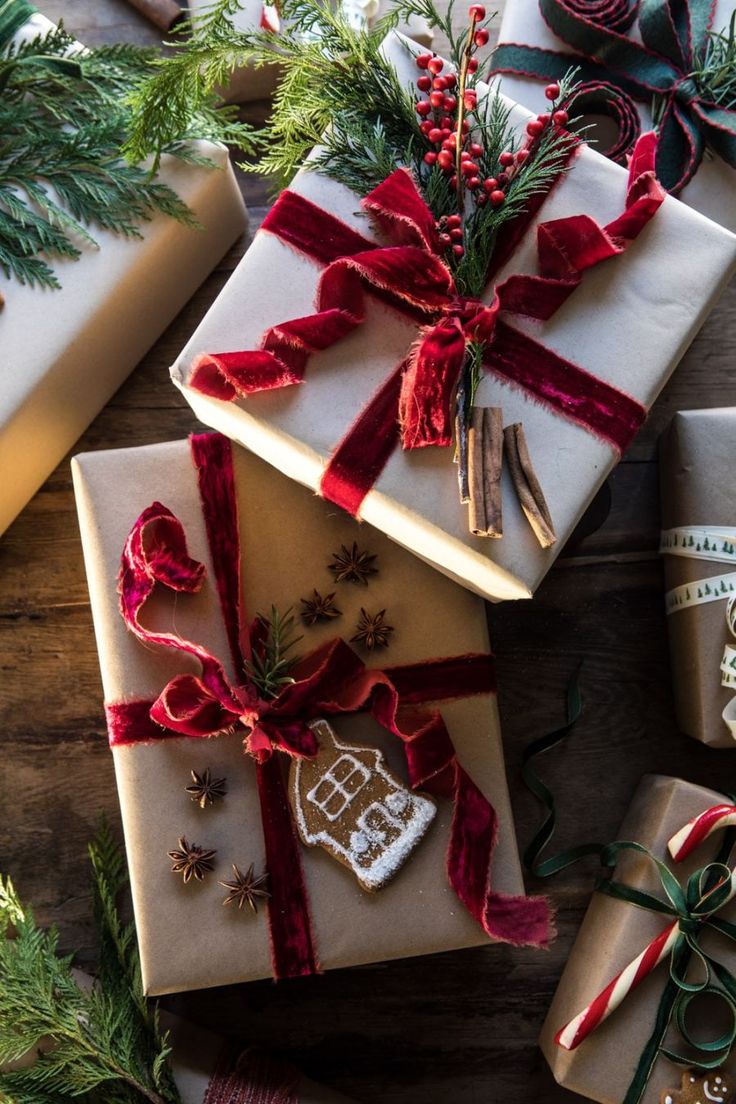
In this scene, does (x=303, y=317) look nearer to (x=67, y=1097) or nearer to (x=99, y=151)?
(x=99, y=151)

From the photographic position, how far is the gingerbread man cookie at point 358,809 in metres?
1.06

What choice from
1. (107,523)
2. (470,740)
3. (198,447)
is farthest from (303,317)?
(470,740)

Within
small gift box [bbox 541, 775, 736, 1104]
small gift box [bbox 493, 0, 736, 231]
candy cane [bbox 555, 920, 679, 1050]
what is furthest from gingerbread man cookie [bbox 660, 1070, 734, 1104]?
small gift box [bbox 493, 0, 736, 231]

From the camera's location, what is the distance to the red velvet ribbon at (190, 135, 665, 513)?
0.93 meters

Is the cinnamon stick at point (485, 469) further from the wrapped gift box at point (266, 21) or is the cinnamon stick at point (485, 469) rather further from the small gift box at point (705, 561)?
the wrapped gift box at point (266, 21)

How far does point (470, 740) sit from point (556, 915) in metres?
0.37

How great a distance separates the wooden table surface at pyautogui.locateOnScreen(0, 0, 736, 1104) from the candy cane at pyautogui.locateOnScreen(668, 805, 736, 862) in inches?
7.8

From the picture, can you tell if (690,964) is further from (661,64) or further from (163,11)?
(163,11)

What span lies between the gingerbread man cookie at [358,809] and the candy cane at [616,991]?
0.30 metres

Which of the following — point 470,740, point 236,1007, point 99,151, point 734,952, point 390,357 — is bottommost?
point 236,1007

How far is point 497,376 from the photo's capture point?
3.23 ft

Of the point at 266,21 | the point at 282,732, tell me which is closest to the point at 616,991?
the point at 282,732

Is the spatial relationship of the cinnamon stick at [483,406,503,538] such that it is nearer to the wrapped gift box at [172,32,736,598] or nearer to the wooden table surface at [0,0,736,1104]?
the wrapped gift box at [172,32,736,598]

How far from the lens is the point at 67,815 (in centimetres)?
134
